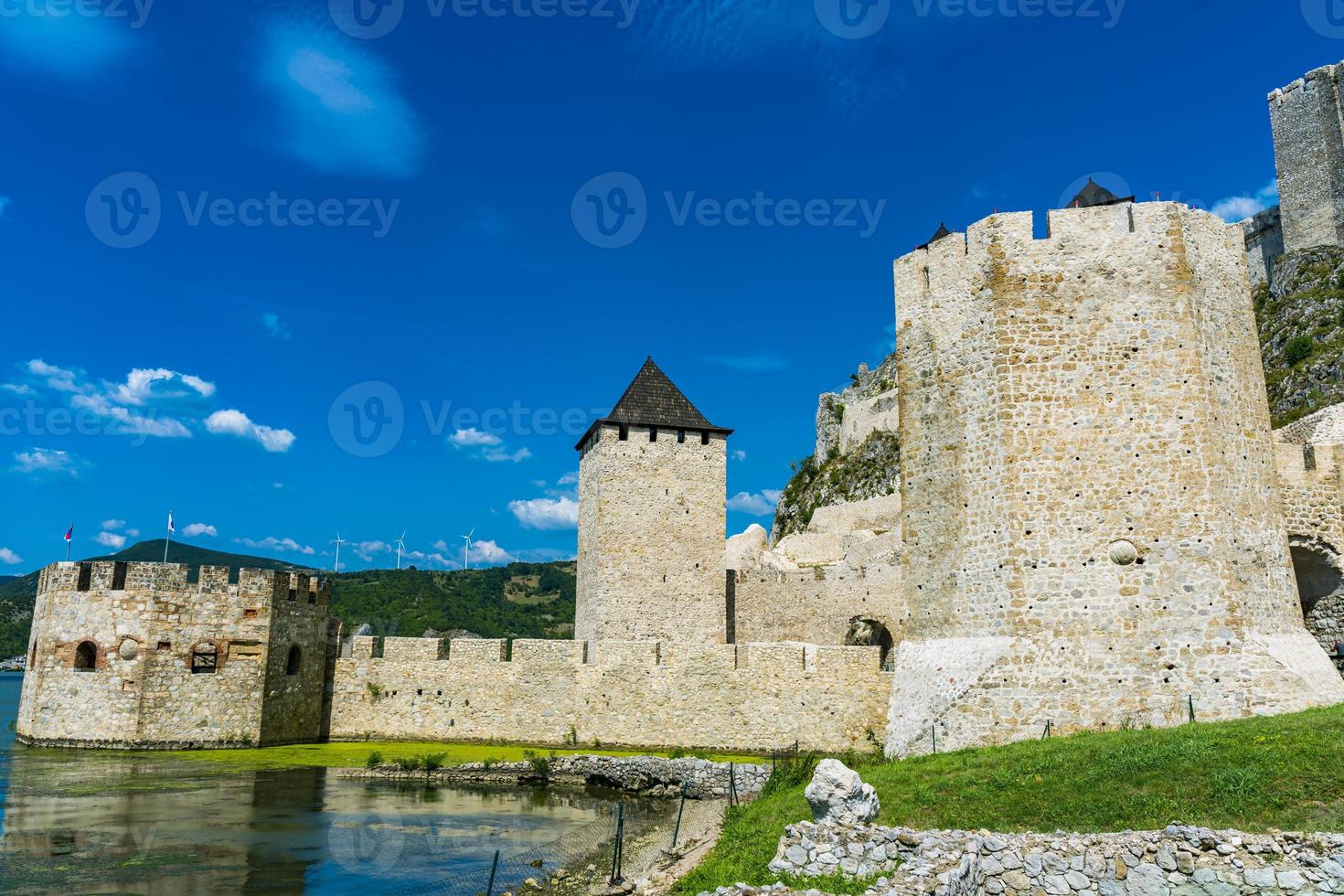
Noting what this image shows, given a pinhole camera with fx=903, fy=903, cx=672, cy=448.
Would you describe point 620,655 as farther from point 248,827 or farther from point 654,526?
point 248,827

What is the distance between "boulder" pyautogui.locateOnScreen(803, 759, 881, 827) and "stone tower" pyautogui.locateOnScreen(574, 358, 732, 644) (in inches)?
646

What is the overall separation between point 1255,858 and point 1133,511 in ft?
19.2

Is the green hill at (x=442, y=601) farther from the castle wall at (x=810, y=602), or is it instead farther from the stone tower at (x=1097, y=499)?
the stone tower at (x=1097, y=499)

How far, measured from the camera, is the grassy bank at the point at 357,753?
735 inches

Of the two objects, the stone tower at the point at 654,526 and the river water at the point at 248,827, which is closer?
the river water at the point at 248,827

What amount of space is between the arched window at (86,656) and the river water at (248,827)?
2.10 meters

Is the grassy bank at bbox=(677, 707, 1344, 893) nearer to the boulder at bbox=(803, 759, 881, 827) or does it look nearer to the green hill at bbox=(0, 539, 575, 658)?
the boulder at bbox=(803, 759, 881, 827)

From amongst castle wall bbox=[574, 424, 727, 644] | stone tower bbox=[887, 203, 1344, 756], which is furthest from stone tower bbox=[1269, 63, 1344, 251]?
stone tower bbox=[887, 203, 1344, 756]

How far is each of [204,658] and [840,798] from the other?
57.5ft

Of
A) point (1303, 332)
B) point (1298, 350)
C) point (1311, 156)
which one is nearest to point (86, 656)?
point (1298, 350)

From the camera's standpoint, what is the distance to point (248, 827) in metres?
13.2

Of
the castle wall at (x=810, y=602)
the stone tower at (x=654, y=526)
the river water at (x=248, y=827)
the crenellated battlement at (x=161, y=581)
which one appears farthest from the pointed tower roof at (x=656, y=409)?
the river water at (x=248, y=827)

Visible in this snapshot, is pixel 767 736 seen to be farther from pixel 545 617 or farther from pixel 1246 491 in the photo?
pixel 545 617

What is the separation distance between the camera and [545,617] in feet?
260
